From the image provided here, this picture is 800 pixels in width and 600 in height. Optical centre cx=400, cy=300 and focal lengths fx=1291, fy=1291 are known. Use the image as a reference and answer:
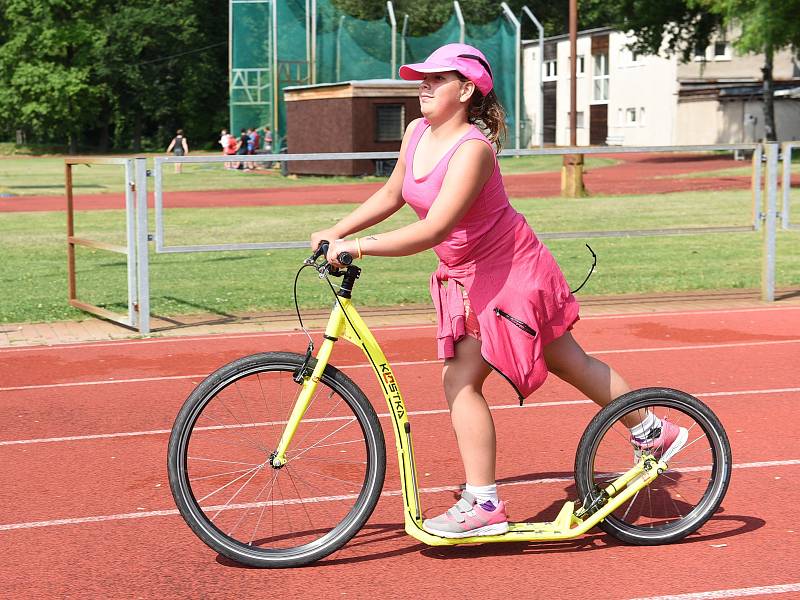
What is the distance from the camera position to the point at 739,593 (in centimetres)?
436

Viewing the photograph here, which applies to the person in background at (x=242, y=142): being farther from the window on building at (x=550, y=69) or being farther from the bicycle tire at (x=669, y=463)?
the bicycle tire at (x=669, y=463)

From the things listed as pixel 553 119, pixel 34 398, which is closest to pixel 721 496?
pixel 34 398

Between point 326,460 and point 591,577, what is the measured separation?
62.3 inches

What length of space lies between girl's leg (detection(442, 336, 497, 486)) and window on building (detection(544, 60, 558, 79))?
7553cm

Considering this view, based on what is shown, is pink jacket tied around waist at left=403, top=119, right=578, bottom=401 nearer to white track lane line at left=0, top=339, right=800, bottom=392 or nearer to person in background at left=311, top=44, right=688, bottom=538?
person in background at left=311, top=44, right=688, bottom=538

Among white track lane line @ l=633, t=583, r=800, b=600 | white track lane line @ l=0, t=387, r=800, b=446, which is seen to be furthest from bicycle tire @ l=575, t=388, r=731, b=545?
white track lane line @ l=0, t=387, r=800, b=446

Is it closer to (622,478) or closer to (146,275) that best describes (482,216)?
(622,478)

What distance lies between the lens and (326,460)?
5.73 m

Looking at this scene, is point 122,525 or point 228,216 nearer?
point 122,525

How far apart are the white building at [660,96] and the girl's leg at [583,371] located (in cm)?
5105

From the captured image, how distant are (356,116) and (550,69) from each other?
4303 cm

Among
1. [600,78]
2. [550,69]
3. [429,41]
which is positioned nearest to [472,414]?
[429,41]

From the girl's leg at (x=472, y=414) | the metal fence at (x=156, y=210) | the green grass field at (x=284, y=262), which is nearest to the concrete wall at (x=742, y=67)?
the green grass field at (x=284, y=262)

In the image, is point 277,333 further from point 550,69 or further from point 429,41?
point 550,69
